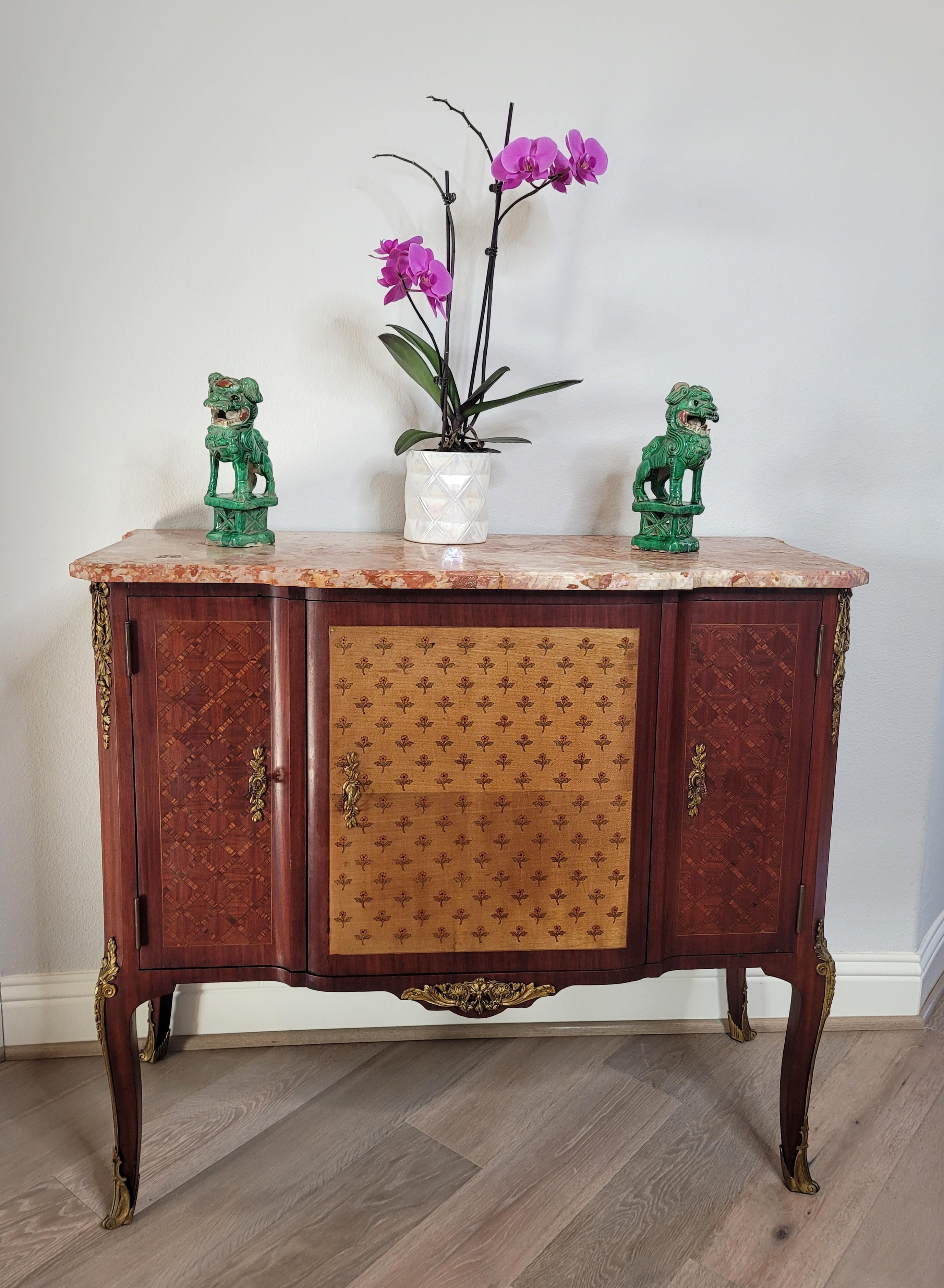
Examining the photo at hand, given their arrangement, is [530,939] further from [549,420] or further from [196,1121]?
[549,420]

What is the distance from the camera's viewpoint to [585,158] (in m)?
1.49

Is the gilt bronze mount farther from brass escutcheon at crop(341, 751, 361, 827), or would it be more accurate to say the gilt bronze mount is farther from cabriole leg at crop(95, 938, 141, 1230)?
cabriole leg at crop(95, 938, 141, 1230)

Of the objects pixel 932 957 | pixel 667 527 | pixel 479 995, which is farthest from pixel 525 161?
pixel 932 957

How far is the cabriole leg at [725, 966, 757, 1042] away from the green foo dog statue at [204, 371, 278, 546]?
1260 millimetres

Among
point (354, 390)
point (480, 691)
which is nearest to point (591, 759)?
point (480, 691)

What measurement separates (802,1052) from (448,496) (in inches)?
41.3

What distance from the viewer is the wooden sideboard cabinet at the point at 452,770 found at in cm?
135

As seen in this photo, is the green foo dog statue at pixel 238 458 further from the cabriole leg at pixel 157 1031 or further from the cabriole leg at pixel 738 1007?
the cabriole leg at pixel 738 1007

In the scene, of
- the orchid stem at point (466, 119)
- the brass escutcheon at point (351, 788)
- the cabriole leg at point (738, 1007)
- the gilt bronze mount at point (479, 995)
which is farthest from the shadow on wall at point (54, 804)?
the cabriole leg at point (738, 1007)

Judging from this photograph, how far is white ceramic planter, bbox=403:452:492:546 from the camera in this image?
59.9 inches

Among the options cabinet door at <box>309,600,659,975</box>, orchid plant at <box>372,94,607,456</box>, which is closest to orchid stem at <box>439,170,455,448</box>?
orchid plant at <box>372,94,607,456</box>

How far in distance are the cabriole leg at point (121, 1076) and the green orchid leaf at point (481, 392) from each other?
0.98 meters

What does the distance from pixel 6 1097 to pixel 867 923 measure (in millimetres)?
1698

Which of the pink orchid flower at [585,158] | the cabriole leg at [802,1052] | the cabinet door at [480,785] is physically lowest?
the cabriole leg at [802,1052]
